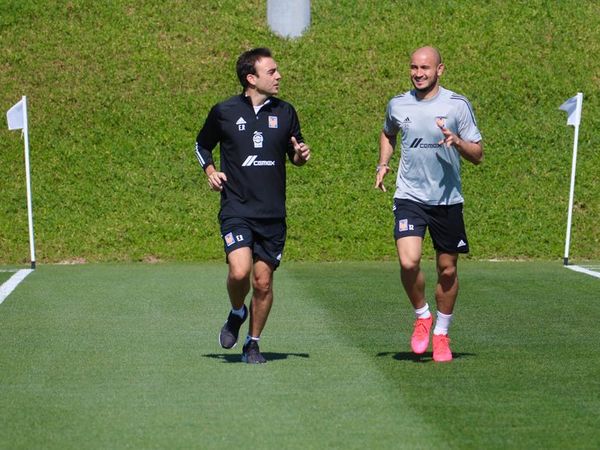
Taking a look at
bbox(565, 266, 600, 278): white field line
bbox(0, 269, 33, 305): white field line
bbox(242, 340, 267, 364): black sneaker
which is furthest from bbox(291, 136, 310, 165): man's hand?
bbox(565, 266, 600, 278): white field line

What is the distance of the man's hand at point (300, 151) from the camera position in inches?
343

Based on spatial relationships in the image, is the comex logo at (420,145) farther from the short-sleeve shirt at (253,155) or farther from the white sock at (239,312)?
the white sock at (239,312)

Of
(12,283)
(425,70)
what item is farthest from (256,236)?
(12,283)

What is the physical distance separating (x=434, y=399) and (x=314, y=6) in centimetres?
2128

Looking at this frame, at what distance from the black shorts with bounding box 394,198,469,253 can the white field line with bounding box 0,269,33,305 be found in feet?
18.4

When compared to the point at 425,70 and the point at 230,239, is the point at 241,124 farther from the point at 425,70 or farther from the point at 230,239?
the point at 425,70

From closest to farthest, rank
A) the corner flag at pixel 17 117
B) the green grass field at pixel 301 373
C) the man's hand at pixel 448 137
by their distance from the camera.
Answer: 1. the green grass field at pixel 301 373
2. the man's hand at pixel 448 137
3. the corner flag at pixel 17 117

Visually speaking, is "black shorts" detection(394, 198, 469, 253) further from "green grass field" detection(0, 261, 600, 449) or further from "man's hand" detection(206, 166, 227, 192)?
"man's hand" detection(206, 166, 227, 192)

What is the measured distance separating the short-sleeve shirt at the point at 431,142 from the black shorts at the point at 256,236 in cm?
99

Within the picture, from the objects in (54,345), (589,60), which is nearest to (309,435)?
(54,345)

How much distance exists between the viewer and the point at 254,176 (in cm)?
872

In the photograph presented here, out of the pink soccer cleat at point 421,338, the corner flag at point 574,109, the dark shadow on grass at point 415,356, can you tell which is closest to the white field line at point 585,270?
the corner flag at point 574,109

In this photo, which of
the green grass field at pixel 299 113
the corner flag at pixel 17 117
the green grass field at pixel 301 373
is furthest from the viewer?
the green grass field at pixel 299 113

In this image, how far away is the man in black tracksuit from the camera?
8.70m
